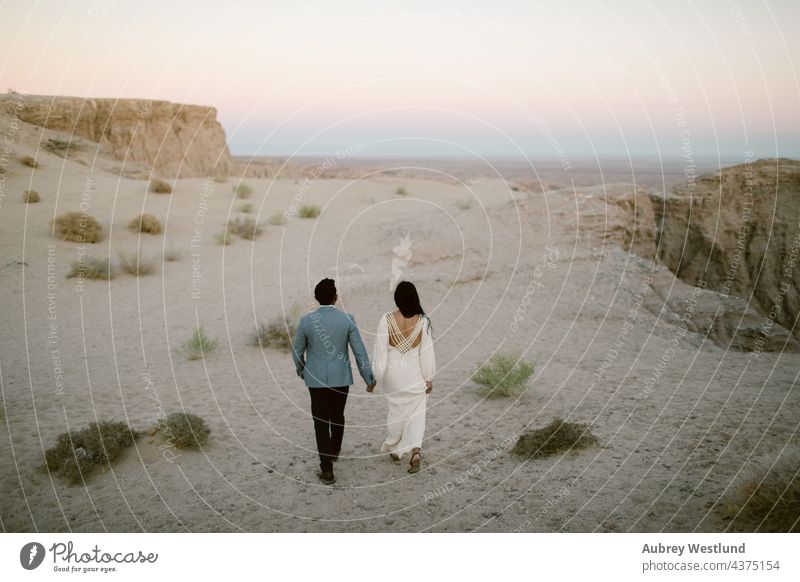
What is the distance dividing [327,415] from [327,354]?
0.64 m

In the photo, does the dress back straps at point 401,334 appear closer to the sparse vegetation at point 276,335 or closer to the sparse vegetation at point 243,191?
the sparse vegetation at point 276,335

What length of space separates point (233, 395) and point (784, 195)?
1088cm

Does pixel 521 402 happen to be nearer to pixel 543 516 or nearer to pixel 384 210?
pixel 543 516

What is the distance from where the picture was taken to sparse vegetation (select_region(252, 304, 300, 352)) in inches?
370

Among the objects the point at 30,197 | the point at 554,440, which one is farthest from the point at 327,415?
the point at 30,197

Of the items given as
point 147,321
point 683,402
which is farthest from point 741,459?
point 147,321

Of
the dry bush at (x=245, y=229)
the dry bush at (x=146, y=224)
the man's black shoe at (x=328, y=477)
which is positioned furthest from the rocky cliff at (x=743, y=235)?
the dry bush at (x=146, y=224)

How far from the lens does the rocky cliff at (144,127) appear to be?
24.5 m

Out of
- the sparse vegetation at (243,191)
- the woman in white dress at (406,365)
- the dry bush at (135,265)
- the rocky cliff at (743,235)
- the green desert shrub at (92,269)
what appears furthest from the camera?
the sparse vegetation at (243,191)

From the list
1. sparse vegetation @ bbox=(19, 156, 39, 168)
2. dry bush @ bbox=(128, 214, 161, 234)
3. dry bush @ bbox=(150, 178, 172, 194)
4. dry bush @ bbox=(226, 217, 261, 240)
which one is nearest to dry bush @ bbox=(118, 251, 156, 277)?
dry bush @ bbox=(128, 214, 161, 234)

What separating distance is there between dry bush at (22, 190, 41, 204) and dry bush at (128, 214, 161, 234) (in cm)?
300

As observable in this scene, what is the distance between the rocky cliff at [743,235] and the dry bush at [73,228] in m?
13.5

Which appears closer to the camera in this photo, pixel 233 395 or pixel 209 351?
pixel 233 395

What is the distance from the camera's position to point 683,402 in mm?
6820
